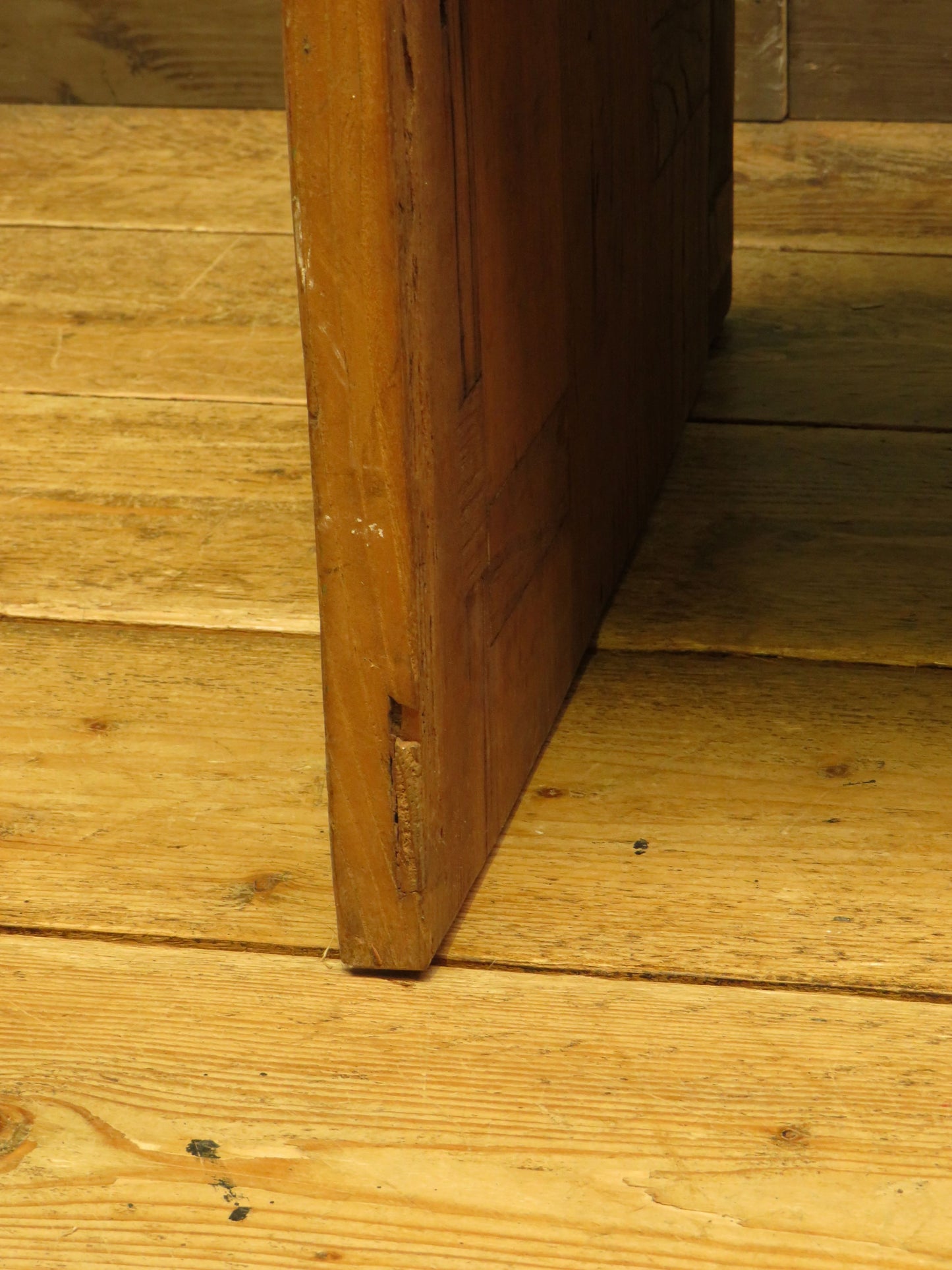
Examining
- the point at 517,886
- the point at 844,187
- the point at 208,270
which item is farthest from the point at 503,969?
the point at 844,187

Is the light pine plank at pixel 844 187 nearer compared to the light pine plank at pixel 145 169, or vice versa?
the light pine plank at pixel 844 187

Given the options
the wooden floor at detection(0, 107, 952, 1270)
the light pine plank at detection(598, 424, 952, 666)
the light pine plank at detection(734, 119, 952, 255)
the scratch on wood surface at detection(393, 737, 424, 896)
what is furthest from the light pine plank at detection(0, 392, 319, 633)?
the light pine plank at detection(734, 119, 952, 255)

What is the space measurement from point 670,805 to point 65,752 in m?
0.32

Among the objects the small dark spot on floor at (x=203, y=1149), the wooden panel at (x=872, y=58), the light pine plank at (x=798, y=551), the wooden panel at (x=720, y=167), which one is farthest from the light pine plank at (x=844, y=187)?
the small dark spot on floor at (x=203, y=1149)

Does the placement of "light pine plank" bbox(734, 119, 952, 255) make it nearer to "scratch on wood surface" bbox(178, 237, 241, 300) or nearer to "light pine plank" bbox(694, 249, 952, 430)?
"light pine plank" bbox(694, 249, 952, 430)

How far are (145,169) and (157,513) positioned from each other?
3.01 ft

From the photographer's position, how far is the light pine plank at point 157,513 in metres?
1.11

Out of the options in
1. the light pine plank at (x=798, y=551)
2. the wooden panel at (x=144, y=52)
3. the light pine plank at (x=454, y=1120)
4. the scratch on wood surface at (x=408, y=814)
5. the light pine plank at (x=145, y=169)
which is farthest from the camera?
the wooden panel at (x=144, y=52)

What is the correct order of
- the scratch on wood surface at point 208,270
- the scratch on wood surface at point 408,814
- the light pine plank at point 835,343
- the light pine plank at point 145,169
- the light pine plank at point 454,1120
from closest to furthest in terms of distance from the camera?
A: 1. the light pine plank at point 454,1120
2. the scratch on wood surface at point 408,814
3. the light pine plank at point 835,343
4. the scratch on wood surface at point 208,270
5. the light pine plank at point 145,169

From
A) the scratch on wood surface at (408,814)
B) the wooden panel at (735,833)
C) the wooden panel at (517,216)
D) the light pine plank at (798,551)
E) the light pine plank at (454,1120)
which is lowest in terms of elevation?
the light pine plank at (798,551)

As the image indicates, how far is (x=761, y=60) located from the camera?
203 cm

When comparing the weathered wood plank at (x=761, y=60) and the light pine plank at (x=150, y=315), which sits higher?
the weathered wood plank at (x=761, y=60)

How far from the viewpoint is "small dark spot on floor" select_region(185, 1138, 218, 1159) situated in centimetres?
67

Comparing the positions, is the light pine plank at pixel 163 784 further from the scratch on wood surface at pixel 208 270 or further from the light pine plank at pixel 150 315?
the scratch on wood surface at pixel 208 270
